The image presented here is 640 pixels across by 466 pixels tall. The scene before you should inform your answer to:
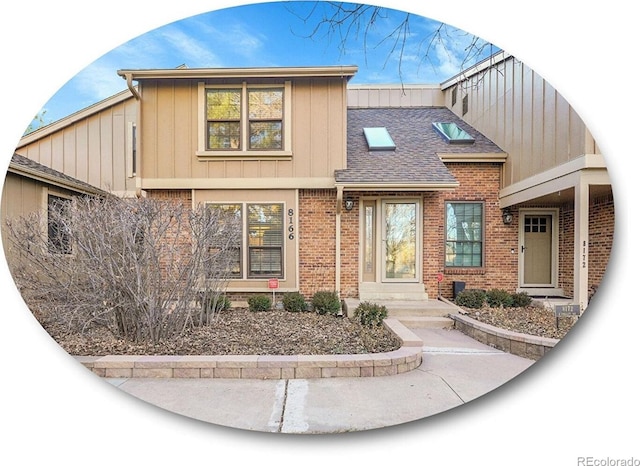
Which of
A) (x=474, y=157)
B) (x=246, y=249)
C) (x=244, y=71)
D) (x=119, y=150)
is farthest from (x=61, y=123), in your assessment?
(x=474, y=157)

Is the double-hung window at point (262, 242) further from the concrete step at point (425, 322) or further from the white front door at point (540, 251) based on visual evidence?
the white front door at point (540, 251)

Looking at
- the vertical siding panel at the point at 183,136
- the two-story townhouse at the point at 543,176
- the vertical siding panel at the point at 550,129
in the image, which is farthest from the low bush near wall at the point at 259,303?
the vertical siding panel at the point at 550,129

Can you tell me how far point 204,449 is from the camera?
1.77 meters

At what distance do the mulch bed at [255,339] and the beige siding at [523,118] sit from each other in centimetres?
166

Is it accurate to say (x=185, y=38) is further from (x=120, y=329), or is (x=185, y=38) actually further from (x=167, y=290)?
(x=120, y=329)

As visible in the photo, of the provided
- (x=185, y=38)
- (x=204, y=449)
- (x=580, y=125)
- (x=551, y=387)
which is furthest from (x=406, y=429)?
(x=185, y=38)

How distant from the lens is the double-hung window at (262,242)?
13.2 ft

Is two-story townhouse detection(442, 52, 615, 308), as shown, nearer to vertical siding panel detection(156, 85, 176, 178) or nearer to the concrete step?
the concrete step

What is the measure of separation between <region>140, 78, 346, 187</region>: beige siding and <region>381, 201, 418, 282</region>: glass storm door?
0.95m

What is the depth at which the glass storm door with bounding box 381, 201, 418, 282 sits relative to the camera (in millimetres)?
2826

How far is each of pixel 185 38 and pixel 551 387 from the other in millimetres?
3193

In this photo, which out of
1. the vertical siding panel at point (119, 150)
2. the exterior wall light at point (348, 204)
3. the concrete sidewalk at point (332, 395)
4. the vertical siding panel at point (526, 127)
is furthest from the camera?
the exterior wall light at point (348, 204)

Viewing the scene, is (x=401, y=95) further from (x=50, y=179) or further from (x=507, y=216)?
(x=50, y=179)

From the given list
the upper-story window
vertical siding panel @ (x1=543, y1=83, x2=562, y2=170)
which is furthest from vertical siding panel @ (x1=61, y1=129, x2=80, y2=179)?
vertical siding panel @ (x1=543, y1=83, x2=562, y2=170)
